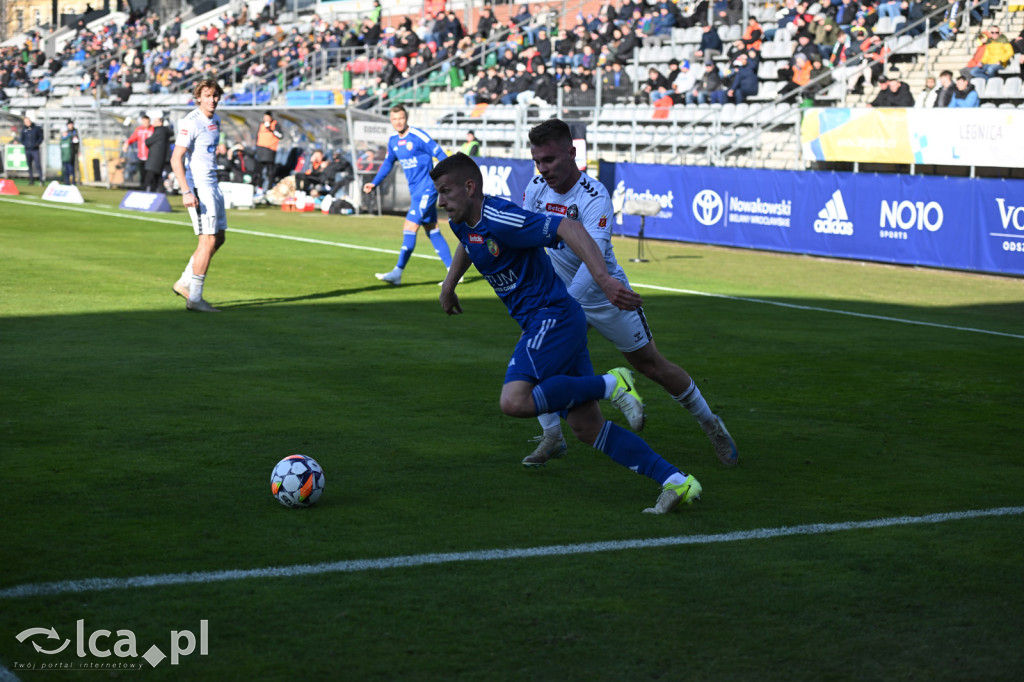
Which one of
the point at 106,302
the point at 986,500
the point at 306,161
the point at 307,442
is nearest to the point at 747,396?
the point at 986,500

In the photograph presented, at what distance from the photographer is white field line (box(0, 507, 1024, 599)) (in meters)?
4.98

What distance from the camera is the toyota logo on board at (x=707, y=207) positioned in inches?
948

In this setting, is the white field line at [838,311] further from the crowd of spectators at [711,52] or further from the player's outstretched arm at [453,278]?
the crowd of spectators at [711,52]

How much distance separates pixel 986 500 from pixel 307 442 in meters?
Result: 4.01

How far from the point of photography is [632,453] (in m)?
6.33

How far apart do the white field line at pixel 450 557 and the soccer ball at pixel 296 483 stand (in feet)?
2.88

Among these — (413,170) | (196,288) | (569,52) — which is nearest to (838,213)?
(413,170)

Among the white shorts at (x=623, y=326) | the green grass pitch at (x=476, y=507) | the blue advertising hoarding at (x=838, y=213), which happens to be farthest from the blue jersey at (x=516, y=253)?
the blue advertising hoarding at (x=838, y=213)

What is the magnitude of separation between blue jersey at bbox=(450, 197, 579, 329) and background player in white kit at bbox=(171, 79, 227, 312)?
7413 mm

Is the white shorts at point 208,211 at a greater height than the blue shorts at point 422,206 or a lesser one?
greater

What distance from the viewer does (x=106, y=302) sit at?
14.2 metres

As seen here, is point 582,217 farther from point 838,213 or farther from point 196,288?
point 838,213

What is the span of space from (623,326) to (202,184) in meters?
7.41

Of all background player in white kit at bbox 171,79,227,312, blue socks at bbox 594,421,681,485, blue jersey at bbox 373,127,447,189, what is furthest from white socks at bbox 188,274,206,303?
blue socks at bbox 594,421,681,485
